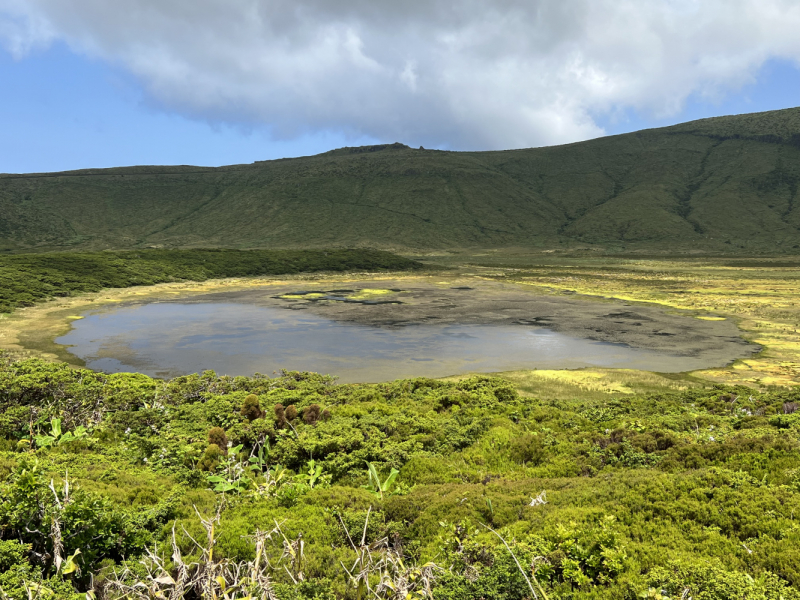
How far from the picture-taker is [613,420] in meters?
12.2

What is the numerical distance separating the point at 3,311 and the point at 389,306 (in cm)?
2891

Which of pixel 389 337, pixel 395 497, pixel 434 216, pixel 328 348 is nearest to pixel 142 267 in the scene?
pixel 389 337

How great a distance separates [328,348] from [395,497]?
63.2 feet

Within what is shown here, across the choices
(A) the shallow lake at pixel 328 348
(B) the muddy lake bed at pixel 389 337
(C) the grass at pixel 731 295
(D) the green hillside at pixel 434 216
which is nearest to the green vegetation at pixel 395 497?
(A) the shallow lake at pixel 328 348

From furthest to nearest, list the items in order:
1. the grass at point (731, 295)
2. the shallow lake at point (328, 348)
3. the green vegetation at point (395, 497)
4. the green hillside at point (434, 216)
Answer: the green hillside at point (434, 216) → the shallow lake at point (328, 348) → the grass at point (731, 295) → the green vegetation at point (395, 497)

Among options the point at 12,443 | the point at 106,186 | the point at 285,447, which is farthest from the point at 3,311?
the point at 106,186

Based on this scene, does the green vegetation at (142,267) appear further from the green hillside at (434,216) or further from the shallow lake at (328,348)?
the green hillside at (434,216)

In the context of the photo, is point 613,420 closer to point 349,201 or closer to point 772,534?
point 772,534

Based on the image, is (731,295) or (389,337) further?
(731,295)

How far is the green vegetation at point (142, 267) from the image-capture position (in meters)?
45.9

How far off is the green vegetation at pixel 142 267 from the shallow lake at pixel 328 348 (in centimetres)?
1502

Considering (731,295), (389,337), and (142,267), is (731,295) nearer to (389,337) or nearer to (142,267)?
(389,337)

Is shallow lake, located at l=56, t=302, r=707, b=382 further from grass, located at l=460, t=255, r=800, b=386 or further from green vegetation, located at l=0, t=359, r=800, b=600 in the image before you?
green vegetation, located at l=0, t=359, r=800, b=600

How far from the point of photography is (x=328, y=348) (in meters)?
26.7
